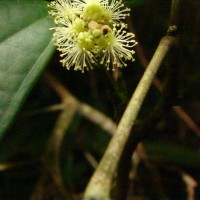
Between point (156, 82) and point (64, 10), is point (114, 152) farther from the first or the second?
point (156, 82)

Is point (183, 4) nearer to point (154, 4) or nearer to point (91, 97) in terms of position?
point (154, 4)

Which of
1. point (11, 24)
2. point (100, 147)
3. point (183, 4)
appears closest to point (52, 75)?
point (100, 147)

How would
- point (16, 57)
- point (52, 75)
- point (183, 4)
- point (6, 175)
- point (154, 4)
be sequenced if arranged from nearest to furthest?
point (183, 4)
point (16, 57)
point (154, 4)
point (6, 175)
point (52, 75)

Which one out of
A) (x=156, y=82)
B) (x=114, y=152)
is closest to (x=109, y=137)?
(x=156, y=82)

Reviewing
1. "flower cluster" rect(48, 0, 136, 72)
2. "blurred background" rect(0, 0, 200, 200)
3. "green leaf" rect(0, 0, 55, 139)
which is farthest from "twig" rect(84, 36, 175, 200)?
"blurred background" rect(0, 0, 200, 200)

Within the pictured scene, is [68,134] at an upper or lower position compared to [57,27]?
lower

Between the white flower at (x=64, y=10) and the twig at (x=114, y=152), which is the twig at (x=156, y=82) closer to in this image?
the white flower at (x=64, y=10)

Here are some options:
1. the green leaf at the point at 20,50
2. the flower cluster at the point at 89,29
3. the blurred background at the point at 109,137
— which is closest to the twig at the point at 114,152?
the flower cluster at the point at 89,29
